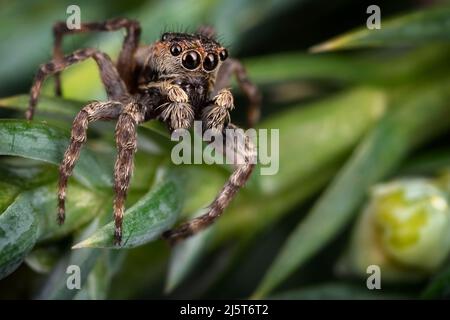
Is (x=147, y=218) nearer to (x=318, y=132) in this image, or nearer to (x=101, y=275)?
(x=101, y=275)

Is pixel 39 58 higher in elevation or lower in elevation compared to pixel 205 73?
higher

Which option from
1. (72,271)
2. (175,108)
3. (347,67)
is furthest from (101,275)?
(347,67)

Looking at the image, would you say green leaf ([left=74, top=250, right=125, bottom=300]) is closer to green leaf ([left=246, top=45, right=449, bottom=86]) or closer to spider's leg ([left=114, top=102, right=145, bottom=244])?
spider's leg ([left=114, top=102, right=145, bottom=244])

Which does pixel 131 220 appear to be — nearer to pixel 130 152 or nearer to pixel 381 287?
pixel 130 152

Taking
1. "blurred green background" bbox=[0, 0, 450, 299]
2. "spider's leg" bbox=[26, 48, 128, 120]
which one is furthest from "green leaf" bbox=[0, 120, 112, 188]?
"spider's leg" bbox=[26, 48, 128, 120]
